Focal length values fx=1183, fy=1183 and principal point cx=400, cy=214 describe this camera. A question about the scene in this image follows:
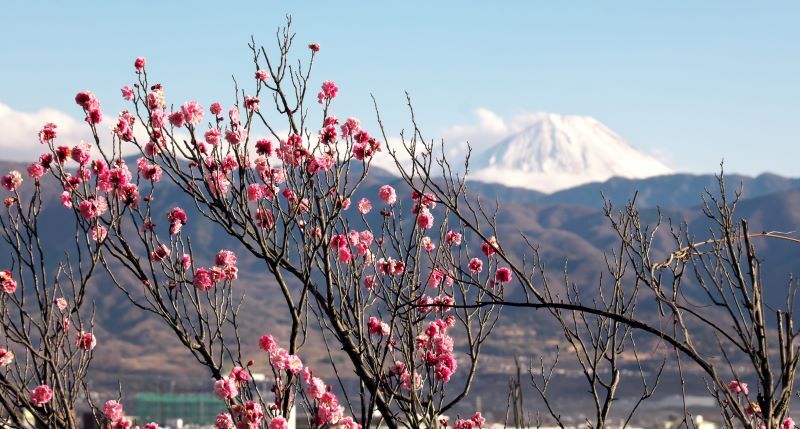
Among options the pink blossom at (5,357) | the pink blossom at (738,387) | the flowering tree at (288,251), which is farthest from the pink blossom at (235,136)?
the pink blossom at (738,387)

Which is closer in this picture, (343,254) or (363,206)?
(343,254)

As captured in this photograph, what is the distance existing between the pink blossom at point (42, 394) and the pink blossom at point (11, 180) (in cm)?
268

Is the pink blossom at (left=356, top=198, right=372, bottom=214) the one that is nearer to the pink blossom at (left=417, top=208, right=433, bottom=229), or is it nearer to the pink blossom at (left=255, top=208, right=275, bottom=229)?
the pink blossom at (left=417, top=208, right=433, bottom=229)

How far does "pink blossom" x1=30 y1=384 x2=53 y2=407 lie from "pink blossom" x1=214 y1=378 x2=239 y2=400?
2005 millimetres

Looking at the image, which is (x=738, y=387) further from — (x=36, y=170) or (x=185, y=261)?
(x=36, y=170)

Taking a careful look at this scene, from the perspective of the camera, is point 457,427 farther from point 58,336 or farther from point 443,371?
point 58,336

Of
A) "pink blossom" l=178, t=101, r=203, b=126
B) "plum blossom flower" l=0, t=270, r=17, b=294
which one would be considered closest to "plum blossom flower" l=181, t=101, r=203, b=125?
"pink blossom" l=178, t=101, r=203, b=126

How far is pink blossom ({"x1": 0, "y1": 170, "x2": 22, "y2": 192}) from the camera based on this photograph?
13.3m

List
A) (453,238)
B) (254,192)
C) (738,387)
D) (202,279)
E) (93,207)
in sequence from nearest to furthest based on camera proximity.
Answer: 1. (738,387)
2. (93,207)
3. (202,279)
4. (254,192)
5. (453,238)

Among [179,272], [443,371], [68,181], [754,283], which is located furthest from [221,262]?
[754,283]

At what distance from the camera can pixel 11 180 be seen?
13625 millimetres

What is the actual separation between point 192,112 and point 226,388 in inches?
150

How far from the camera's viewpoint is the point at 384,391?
1171 cm

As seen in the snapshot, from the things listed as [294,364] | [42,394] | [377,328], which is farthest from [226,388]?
[377,328]
